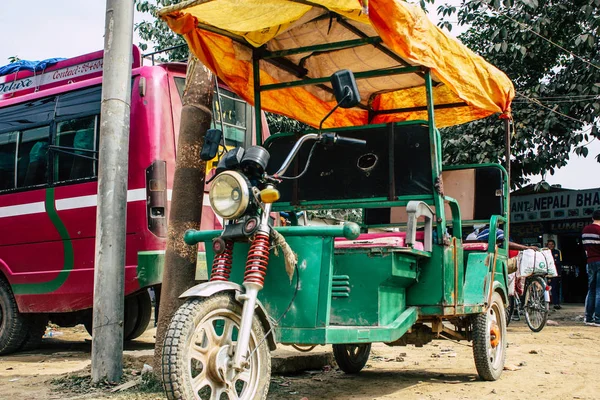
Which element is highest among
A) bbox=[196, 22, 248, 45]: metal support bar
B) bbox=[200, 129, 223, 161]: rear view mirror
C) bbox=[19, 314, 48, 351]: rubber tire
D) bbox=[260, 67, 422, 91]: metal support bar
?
bbox=[196, 22, 248, 45]: metal support bar

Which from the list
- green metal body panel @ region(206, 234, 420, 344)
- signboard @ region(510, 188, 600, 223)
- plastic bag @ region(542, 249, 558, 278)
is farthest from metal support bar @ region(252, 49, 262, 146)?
signboard @ region(510, 188, 600, 223)

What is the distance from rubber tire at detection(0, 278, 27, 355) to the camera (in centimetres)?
778

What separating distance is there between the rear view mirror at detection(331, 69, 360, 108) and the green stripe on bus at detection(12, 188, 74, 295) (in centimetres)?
436

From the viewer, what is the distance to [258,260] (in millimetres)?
3658

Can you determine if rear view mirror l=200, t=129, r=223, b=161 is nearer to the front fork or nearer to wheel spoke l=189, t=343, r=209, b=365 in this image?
the front fork

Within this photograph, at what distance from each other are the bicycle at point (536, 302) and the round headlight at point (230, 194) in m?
7.36

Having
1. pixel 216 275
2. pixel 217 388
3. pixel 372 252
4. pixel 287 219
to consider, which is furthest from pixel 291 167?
pixel 217 388

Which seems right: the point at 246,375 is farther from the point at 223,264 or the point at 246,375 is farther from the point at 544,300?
the point at 544,300

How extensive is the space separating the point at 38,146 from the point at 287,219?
3.49 meters

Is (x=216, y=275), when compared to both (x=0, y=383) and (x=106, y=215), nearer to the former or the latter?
(x=106, y=215)

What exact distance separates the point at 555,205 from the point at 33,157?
547 inches

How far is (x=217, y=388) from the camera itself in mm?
3562

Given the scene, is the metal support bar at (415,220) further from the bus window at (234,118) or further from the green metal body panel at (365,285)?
the bus window at (234,118)

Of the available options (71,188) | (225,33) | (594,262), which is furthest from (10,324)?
(594,262)
